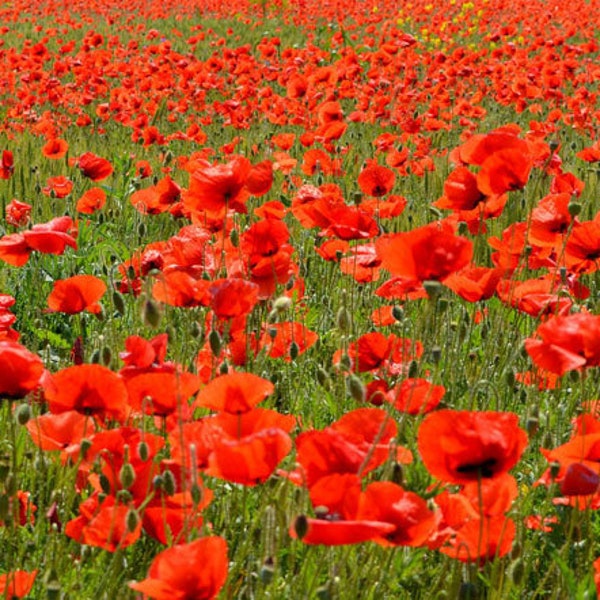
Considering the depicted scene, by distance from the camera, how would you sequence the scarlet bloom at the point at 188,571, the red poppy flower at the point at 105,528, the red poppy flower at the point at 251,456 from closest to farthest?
1. the scarlet bloom at the point at 188,571
2. the red poppy flower at the point at 251,456
3. the red poppy flower at the point at 105,528

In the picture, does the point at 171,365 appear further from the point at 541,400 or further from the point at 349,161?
the point at 349,161

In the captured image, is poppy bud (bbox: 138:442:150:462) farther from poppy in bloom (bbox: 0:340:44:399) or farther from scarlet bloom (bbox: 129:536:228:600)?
scarlet bloom (bbox: 129:536:228:600)

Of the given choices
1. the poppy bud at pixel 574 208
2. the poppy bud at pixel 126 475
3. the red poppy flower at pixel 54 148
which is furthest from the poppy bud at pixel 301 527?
the red poppy flower at pixel 54 148

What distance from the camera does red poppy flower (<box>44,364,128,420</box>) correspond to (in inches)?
60.0

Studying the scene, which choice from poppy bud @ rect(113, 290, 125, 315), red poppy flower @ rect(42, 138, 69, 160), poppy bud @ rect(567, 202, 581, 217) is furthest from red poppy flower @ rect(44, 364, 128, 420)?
red poppy flower @ rect(42, 138, 69, 160)

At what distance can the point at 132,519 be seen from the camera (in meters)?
1.35

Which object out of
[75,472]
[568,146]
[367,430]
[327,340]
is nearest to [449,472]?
[367,430]

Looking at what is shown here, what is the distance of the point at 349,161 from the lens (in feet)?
20.2

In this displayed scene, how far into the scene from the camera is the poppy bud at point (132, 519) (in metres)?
1.34

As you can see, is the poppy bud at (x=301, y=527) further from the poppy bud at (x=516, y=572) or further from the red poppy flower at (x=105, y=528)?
the poppy bud at (x=516, y=572)

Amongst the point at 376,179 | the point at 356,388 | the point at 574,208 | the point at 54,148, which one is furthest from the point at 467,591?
the point at 54,148

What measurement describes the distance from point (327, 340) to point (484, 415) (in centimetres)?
211

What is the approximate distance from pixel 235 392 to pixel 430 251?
1.47ft

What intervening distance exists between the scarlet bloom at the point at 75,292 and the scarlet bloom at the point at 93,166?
5.22 feet
